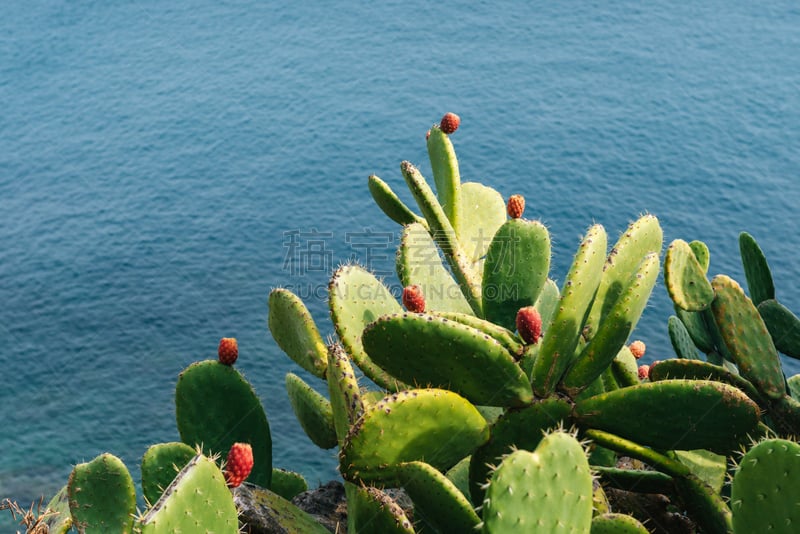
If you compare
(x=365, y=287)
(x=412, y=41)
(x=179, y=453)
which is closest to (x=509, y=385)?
(x=365, y=287)

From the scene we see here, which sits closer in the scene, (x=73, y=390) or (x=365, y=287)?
(x=365, y=287)

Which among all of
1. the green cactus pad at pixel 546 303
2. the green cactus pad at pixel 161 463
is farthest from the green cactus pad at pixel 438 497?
the green cactus pad at pixel 161 463

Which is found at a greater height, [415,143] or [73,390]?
[415,143]

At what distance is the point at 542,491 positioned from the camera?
2.28 metres

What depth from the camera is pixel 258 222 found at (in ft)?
70.0

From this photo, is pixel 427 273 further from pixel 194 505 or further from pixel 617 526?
pixel 194 505

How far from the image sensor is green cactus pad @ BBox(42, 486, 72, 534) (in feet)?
13.7

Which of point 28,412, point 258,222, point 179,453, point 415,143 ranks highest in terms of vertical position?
point 179,453

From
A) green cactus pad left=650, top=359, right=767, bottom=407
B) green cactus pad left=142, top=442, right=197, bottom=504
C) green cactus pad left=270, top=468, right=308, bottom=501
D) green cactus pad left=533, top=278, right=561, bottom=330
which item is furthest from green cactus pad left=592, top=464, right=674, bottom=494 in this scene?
green cactus pad left=270, top=468, right=308, bottom=501

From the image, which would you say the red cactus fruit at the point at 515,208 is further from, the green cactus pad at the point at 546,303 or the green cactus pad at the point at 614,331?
the green cactus pad at the point at 614,331

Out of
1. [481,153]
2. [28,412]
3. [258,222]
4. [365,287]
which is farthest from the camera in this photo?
[481,153]

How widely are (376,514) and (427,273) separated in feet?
4.60

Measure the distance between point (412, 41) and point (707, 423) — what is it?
27.1 meters

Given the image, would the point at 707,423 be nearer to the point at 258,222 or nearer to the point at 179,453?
→ the point at 179,453
